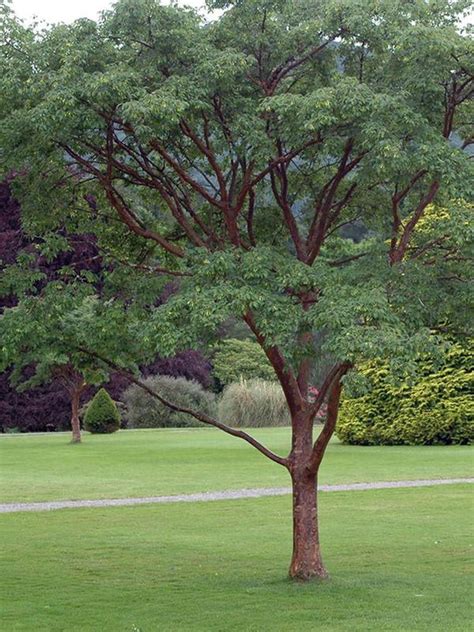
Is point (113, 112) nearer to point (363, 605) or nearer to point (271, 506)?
point (363, 605)

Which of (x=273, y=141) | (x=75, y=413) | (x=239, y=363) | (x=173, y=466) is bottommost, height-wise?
(x=173, y=466)

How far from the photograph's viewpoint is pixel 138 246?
41.9 ft

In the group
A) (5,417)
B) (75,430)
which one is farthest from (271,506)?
(5,417)

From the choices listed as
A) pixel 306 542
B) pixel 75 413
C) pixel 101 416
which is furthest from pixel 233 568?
pixel 101 416

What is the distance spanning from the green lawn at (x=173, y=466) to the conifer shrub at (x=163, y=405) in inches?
276

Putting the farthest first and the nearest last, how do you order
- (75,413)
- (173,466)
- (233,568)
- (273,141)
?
(75,413)
(173,466)
(233,568)
(273,141)

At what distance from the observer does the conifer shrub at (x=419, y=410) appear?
97.5ft

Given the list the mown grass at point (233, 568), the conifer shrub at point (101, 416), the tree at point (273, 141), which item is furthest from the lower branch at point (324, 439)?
the conifer shrub at point (101, 416)

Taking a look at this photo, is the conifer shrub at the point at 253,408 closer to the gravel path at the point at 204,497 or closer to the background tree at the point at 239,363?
the background tree at the point at 239,363

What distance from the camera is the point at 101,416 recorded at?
38.7 metres

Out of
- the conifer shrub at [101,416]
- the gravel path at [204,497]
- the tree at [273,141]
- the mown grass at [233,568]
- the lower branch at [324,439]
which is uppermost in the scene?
the tree at [273,141]

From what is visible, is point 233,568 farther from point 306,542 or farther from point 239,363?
point 239,363

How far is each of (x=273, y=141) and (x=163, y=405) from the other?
33031mm

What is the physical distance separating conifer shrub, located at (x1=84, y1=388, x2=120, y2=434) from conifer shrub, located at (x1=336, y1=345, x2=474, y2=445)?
9934 millimetres
